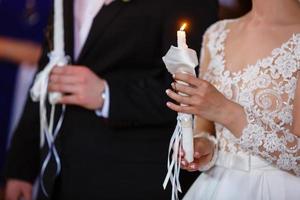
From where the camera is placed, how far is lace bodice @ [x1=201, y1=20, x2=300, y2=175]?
89 cm

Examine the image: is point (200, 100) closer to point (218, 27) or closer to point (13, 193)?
point (218, 27)

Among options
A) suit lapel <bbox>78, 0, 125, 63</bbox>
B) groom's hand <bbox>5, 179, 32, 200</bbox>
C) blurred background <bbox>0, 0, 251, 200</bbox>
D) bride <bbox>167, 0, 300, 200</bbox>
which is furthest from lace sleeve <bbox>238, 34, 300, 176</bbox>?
blurred background <bbox>0, 0, 251, 200</bbox>

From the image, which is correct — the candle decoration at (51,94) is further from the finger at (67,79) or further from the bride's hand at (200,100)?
the bride's hand at (200,100)

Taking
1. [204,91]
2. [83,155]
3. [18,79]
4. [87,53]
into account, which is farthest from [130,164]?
[18,79]

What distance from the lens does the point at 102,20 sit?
1.13 meters

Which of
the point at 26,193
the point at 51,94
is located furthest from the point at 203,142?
the point at 26,193

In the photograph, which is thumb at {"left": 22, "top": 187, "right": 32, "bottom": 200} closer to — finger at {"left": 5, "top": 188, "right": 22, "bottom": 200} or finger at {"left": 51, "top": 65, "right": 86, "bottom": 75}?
finger at {"left": 5, "top": 188, "right": 22, "bottom": 200}

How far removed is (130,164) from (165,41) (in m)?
0.26

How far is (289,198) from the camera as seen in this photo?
2.99ft

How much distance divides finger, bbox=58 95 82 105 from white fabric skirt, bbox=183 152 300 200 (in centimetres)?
29

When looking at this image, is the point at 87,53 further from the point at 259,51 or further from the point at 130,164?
the point at 259,51

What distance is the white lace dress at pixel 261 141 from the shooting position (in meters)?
0.89

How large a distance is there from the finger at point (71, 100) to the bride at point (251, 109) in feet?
0.81

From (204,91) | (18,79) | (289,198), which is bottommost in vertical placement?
(289,198)
